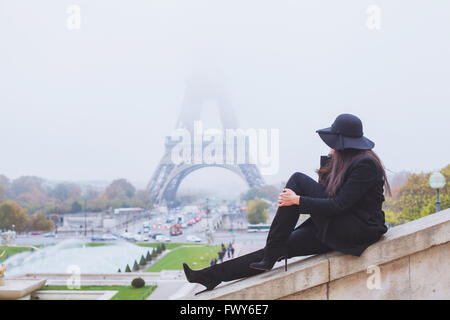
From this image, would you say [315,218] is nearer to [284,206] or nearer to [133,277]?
[284,206]

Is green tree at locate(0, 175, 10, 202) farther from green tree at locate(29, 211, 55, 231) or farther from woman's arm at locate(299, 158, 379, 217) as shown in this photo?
woman's arm at locate(299, 158, 379, 217)

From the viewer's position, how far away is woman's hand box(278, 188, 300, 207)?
167 centimetres

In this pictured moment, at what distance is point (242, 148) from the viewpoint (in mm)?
23328

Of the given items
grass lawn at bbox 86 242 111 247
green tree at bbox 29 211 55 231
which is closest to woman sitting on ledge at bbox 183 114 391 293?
grass lawn at bbox 86 242 111 247

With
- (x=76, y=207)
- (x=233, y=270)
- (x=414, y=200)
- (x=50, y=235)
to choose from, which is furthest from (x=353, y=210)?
(x=76, y=207)

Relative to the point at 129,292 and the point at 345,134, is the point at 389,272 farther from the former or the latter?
the point at 129,292

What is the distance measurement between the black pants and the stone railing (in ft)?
0.33

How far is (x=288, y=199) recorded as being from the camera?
5.48 ft

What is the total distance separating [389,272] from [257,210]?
21.7 meters

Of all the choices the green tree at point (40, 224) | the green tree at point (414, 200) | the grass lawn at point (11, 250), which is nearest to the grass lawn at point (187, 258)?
the green tree at point (414, 200)

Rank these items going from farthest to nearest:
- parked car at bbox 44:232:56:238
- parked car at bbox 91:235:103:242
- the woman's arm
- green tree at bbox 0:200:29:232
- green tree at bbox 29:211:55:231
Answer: parked car at bbox 44:232:56:238 < green tree at bbox 29:211:55:231 < parked car at bbox 91:235:103:242 < green tree at bbox 0:200:29:232 < the woman's arm

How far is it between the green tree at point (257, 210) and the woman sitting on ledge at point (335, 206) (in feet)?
70.2
